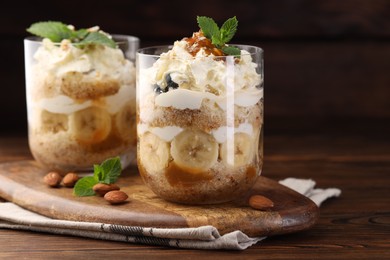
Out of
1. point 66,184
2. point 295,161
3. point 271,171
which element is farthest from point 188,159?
point 295,161

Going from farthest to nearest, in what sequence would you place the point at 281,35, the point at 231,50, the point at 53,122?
the point at 281,35
the point at 53,122
the point at 231,50

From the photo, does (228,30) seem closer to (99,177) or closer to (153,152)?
(153,152)

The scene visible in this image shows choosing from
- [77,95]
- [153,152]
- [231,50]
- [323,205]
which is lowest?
[323,205]

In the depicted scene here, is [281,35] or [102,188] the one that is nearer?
[102,188]

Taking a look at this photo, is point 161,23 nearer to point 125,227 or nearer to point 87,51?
point 87,51

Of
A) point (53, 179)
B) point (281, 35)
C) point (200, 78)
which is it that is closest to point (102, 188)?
point (53, 179)

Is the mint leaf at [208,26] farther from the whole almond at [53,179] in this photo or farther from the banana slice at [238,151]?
the whole almond at [53,179]
